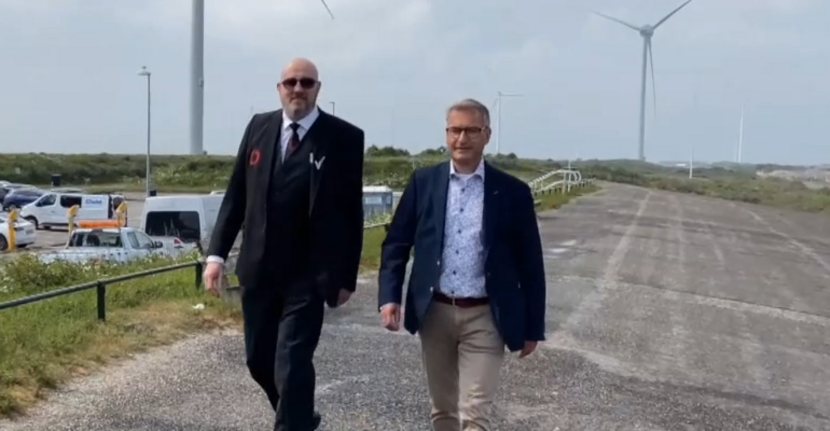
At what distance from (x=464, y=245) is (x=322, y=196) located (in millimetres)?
741

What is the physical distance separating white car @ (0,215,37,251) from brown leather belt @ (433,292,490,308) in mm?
30677

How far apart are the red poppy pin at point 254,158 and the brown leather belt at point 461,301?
1075mm

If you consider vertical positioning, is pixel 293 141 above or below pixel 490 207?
above

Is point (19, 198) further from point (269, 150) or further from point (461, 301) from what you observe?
point (461, 301)

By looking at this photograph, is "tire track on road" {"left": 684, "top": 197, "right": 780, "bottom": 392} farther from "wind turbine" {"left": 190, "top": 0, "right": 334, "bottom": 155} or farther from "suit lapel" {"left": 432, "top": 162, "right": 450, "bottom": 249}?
"wind turbine" {"left": 190, "top": 0, "right": 334, "bottom": 155}

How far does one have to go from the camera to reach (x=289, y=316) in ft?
16.4

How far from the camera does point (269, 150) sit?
5070 mm

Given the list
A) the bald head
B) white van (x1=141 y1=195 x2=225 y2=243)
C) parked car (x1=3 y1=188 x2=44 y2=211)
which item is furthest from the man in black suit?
parked car (x1=3 y1=188 x2=44 y2=211)

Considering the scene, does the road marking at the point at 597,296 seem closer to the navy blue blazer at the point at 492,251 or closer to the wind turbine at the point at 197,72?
the navy blue blazer at the point at 492,251

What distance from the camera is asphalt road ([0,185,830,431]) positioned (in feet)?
21.8

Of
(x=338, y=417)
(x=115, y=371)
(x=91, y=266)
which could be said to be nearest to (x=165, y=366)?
(x=115, y=371)

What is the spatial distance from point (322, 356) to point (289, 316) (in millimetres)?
3666

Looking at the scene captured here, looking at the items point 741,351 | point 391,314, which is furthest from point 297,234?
point 741,351

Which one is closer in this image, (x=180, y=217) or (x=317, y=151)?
(x=317, y=151)
